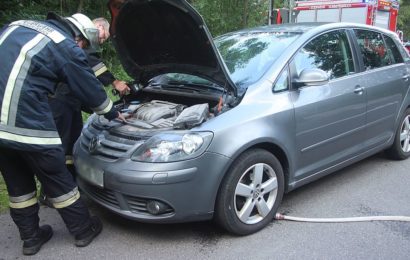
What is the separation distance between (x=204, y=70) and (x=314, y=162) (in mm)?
1272

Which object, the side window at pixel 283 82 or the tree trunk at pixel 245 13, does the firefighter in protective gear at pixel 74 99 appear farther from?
the tree trunk at pixel 245 13

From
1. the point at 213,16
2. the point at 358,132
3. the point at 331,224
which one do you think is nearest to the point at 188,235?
the point at 331,224

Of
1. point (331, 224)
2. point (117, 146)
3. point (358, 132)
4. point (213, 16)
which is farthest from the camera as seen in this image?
point (213, 16)

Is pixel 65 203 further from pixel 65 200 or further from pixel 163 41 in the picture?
pixel 163 41

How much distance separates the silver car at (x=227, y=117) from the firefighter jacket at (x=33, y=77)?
0.56 metres

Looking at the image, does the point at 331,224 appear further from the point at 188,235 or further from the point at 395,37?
the point at 395,37

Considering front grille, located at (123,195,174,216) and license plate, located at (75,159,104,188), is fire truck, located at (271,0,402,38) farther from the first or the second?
front grille, located at (123,195,174,216)

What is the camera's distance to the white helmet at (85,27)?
359 cm

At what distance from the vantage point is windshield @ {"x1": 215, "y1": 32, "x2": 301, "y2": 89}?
4.05 metres

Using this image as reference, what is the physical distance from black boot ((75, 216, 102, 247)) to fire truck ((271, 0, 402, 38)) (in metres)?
9.80

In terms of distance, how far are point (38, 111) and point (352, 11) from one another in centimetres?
1193

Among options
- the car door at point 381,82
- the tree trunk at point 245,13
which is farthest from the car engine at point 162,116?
the tree trunk at point 245,13

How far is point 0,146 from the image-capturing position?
321 cm

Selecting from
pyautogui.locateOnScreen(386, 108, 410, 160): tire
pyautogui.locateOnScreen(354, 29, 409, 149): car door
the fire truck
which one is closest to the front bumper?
pyautogui.locateOnScreen(354, 29, 409, 149): car door
